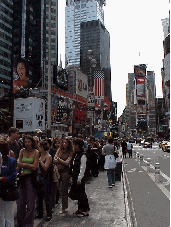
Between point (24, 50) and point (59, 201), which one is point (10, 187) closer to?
point (59, 201)

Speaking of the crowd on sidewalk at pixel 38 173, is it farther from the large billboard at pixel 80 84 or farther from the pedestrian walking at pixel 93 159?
the large billboard at pixel 80 84

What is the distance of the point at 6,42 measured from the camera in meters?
94.2

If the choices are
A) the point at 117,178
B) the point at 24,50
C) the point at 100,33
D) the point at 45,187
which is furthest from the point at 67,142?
the point at 100,33

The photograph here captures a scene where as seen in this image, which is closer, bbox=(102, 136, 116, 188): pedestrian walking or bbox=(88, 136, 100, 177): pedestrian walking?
bbox=(102, 136, 116, 188): pedestrian walking

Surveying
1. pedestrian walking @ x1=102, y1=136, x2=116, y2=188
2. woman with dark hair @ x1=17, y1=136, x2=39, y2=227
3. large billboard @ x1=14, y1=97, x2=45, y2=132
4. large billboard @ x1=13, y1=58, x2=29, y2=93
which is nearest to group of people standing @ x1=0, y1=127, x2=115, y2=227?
woman with dark hair @ x1=17, y1=136, x2=39, y2=227

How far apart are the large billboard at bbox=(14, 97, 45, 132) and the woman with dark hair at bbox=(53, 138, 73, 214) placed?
1539 centimetres

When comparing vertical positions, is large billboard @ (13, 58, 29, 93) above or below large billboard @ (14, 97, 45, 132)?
above

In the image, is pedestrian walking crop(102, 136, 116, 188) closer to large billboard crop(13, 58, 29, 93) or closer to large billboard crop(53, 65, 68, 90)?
large billboard crop(13, 58, 29, 93)

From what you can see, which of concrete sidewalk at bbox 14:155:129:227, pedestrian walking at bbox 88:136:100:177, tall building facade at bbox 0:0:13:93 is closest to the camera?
concrete sidewalk at bbox 14:155:129:227

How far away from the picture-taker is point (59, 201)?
351 inches

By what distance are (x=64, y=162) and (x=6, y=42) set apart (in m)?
93.2

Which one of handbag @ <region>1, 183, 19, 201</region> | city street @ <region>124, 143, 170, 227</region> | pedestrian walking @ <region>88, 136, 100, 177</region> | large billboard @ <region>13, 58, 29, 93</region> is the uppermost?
large billboard @ <region>13, 58, 29, 93</region>

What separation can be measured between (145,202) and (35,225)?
3.72m

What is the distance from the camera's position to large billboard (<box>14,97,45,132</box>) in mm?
23703
